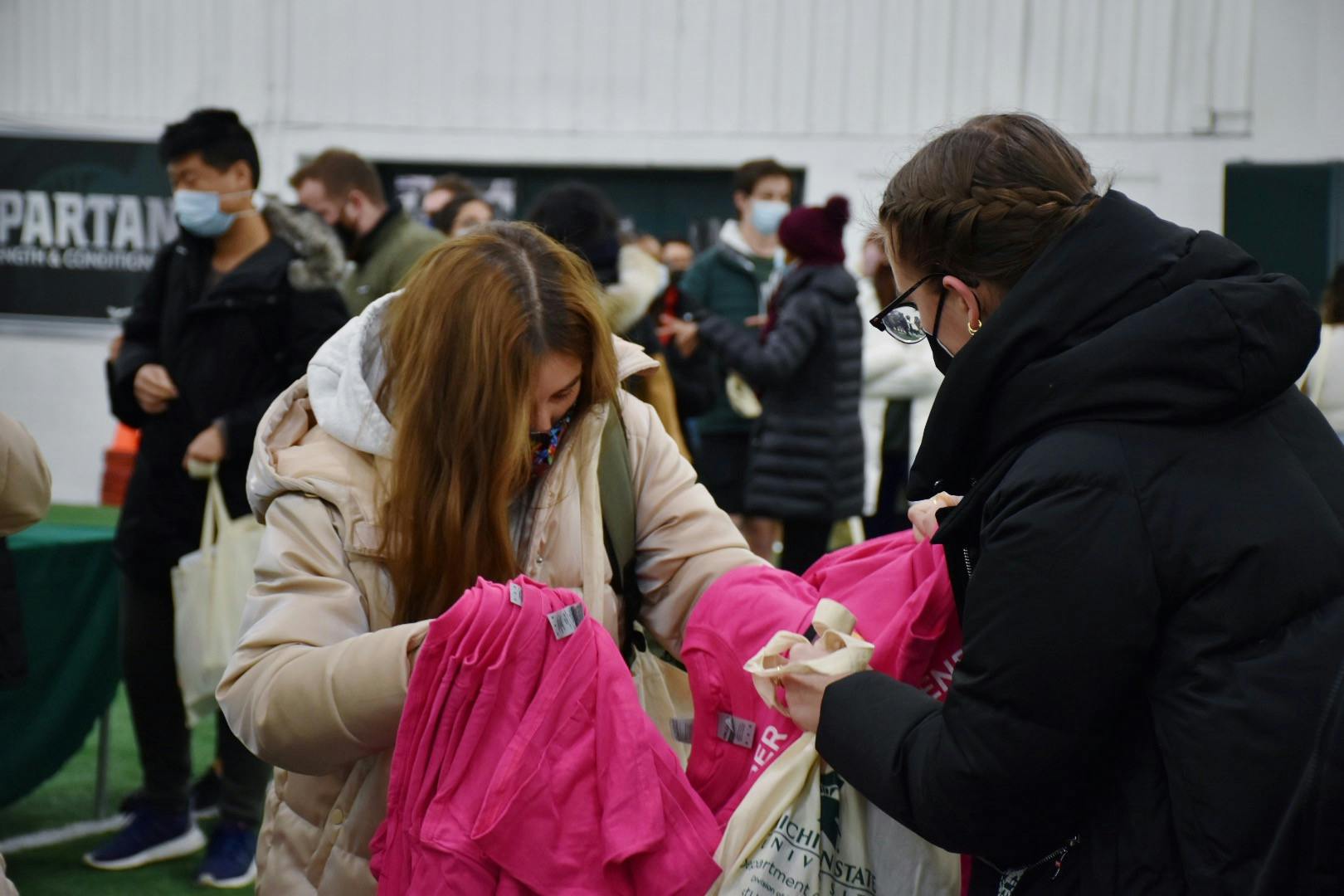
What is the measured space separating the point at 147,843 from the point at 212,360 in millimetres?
1361

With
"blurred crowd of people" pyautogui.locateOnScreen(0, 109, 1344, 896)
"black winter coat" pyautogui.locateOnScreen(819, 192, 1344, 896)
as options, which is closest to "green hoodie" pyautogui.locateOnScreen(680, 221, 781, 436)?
"blurred crowd of people" pyautogui.locateOnScreen(0, 109, 1344, 896)

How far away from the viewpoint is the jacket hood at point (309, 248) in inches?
143

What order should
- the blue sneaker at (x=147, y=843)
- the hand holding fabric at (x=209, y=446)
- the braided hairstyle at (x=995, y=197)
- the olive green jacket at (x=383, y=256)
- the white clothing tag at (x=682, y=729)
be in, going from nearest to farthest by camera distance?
the braided hairstyle at (x=995, y=197), the white clothing tag at (x=682, y=729), the hand holding fabric at (x=209, y=446), the blue sneaker at (x=147, y=843), the olive green jacket at (x=383, y=256)

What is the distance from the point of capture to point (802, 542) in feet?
17.0

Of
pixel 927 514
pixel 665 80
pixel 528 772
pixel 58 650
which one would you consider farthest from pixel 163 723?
pixel 665 80

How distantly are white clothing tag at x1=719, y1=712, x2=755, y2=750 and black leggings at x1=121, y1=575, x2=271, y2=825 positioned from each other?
2.15m

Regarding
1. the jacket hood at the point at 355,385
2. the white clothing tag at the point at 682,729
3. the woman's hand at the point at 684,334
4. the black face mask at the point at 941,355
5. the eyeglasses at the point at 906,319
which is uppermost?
the eyeglasses at the point at 906,319

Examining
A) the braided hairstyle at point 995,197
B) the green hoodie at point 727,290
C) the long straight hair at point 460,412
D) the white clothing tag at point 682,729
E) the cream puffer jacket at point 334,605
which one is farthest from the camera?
the green hoodie at point 727,290

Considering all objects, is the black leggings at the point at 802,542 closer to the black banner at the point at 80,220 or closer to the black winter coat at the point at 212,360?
the black winter coat at the point at 212,360

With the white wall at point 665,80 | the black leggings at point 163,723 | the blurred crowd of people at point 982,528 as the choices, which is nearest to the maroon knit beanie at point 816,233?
the black leggings at point 163,723

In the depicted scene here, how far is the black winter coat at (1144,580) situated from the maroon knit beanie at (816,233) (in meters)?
3.64

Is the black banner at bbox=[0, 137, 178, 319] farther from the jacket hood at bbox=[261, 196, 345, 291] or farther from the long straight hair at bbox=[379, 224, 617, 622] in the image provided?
the long straight hair at bbox=[379, 224, 617, 622]

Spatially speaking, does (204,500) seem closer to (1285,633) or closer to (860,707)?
(860,707)

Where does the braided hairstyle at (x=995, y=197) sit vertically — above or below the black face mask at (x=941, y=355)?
above
